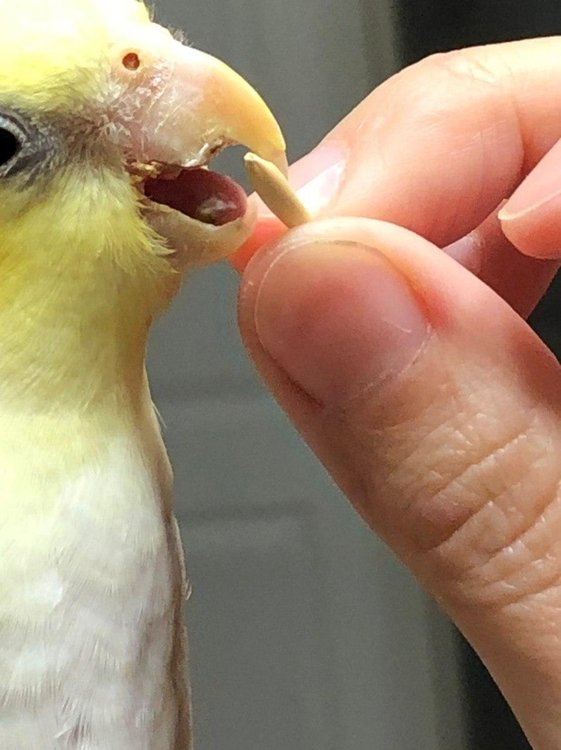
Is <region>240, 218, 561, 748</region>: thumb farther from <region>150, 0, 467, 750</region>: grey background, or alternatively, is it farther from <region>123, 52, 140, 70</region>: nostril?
<region>150, 0, 467, 750</region>: grey background

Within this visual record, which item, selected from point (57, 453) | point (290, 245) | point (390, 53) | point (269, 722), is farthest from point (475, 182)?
point (269, 722)

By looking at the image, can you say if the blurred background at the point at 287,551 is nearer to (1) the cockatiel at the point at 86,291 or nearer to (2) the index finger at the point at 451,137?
(2) the index finger at the point at 451,137

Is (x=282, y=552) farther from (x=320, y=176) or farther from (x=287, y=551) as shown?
(x=320, y=176)

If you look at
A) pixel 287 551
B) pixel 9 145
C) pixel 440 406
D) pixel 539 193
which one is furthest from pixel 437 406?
pixel 287 551

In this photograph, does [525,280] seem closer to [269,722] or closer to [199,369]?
[199,369]

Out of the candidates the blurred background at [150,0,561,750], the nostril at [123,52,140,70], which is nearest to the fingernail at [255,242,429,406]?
the nostril at [123,52,140,70]
